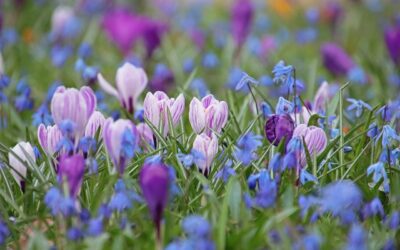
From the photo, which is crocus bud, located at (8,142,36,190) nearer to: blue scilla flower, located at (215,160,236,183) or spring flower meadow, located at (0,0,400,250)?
spring flower meadow, located at (0,0,400,250)

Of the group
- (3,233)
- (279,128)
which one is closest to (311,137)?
(279,128)

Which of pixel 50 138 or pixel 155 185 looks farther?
pixel 50 138

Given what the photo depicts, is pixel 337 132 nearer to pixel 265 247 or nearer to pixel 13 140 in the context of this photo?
pixel 265 247

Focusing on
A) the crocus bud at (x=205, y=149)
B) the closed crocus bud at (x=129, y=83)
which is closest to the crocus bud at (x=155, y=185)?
the crocus bud at (x=205, y=149)

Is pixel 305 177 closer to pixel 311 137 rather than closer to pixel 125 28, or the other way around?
pixel 311 137

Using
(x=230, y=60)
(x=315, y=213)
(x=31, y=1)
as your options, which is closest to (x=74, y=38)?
(x=31, y=1)

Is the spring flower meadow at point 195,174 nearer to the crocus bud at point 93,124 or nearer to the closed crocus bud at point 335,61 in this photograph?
the crocus bud at point 93,124

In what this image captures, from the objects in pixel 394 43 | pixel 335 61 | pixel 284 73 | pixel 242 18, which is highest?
pixel 284 73
